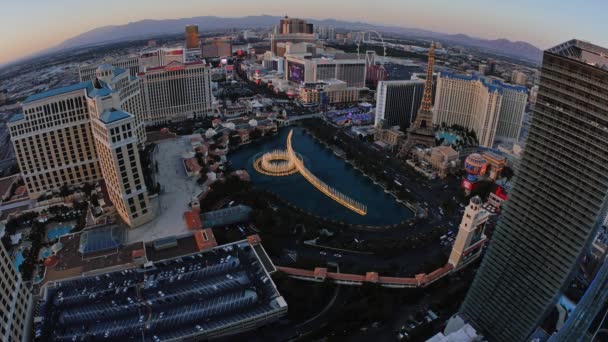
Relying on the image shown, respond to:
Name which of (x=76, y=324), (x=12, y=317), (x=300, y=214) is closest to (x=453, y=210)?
(x=300, y=214)

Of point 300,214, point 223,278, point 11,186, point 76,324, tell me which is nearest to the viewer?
point 76,324

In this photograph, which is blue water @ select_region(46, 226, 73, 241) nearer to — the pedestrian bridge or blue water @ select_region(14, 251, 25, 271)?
blue water @ select_region(14, 251, 25, 271)

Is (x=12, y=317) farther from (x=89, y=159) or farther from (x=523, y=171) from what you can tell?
(x=523, y=171)

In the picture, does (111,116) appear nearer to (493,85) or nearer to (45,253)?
(45,253)

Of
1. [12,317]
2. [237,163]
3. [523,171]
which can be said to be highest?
[523,171]

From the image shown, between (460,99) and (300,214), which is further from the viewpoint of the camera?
(460,99)

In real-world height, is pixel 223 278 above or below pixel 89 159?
Result: below

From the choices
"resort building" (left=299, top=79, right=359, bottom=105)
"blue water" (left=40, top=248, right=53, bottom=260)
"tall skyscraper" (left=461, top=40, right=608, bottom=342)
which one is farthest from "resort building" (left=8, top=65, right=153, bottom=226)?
"resort building" (left=299, top=79, right=359, bottom=105)
